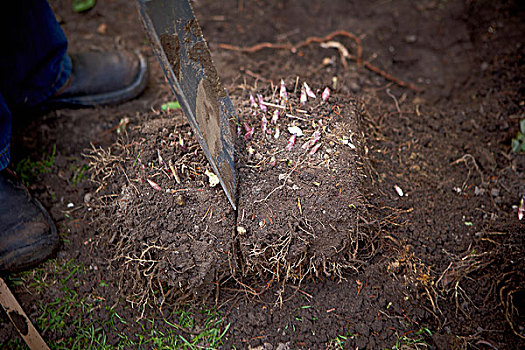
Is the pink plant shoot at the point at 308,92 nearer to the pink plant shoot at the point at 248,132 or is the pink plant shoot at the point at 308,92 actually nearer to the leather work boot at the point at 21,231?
the pink plant shoot at the point at 248,132

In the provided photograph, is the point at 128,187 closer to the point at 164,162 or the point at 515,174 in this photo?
the point at 164,162

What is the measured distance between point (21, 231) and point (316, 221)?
55.0 inches

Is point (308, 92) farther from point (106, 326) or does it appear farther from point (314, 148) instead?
point (106, 326)

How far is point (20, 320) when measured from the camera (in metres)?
1.73

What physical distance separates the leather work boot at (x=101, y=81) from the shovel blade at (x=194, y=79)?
3.25 feet

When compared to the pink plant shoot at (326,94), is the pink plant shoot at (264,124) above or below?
below

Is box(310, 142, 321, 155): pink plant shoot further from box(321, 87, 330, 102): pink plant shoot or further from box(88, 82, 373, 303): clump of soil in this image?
box(321, 87, 330, 102): pink plant shoot

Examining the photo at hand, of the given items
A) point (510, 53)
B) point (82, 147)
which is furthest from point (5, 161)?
point (510, 53)

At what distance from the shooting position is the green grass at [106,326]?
1.68 m

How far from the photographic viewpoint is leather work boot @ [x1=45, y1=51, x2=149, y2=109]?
2.32 meters

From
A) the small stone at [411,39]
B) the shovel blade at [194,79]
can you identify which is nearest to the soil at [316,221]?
the shovel blade at [194,79]

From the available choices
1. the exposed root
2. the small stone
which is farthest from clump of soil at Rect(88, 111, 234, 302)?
the small stone

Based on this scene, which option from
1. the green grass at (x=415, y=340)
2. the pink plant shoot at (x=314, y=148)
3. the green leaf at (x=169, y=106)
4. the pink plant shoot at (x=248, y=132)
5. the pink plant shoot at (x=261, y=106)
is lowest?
the green grass at (x=415, y=340)

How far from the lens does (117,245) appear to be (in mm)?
1739
